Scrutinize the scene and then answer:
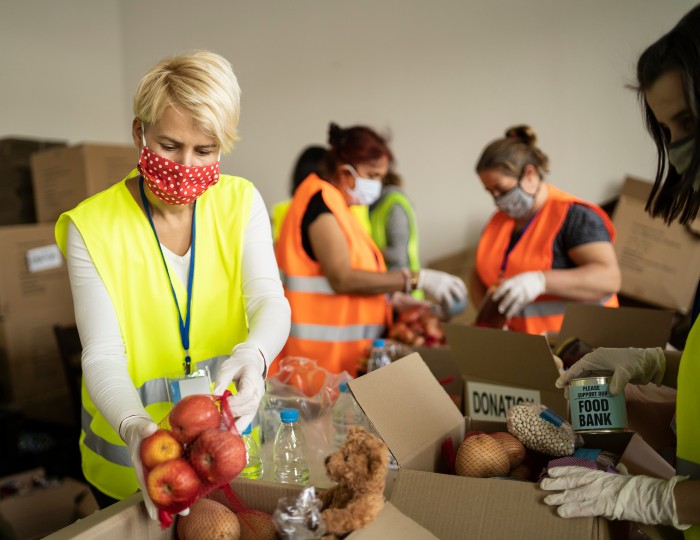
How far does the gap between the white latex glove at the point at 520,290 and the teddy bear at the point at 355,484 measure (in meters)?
1.42

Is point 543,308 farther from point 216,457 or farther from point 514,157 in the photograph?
point 216,457

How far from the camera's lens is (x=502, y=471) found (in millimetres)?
1271

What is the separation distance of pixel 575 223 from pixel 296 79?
289 centimetres

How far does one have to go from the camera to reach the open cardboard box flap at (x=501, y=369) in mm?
1642

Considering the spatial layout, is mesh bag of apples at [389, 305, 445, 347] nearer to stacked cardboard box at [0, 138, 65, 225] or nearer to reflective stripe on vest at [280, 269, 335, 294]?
reflective stripe on vest at [280, 269, 335, 294]

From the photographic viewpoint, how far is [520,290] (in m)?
2.32

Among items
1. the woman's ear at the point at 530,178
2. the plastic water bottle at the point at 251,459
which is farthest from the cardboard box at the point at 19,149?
the plastic water bottle at the point at 251,459

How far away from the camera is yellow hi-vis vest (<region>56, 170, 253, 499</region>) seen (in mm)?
1425

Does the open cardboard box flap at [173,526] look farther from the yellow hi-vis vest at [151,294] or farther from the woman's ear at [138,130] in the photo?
the woman's ear at [138,130]

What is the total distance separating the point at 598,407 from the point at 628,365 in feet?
0.57

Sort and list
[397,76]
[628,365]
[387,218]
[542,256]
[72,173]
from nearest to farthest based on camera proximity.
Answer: [628,365]
[542,256]
[387,218]
[72,173]
[397,76]

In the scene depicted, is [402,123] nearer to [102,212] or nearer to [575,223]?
[575,223]

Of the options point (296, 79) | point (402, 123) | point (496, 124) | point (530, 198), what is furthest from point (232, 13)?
point (530, 198)

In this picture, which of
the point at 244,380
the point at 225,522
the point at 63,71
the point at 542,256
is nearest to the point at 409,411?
the point at 244,380
